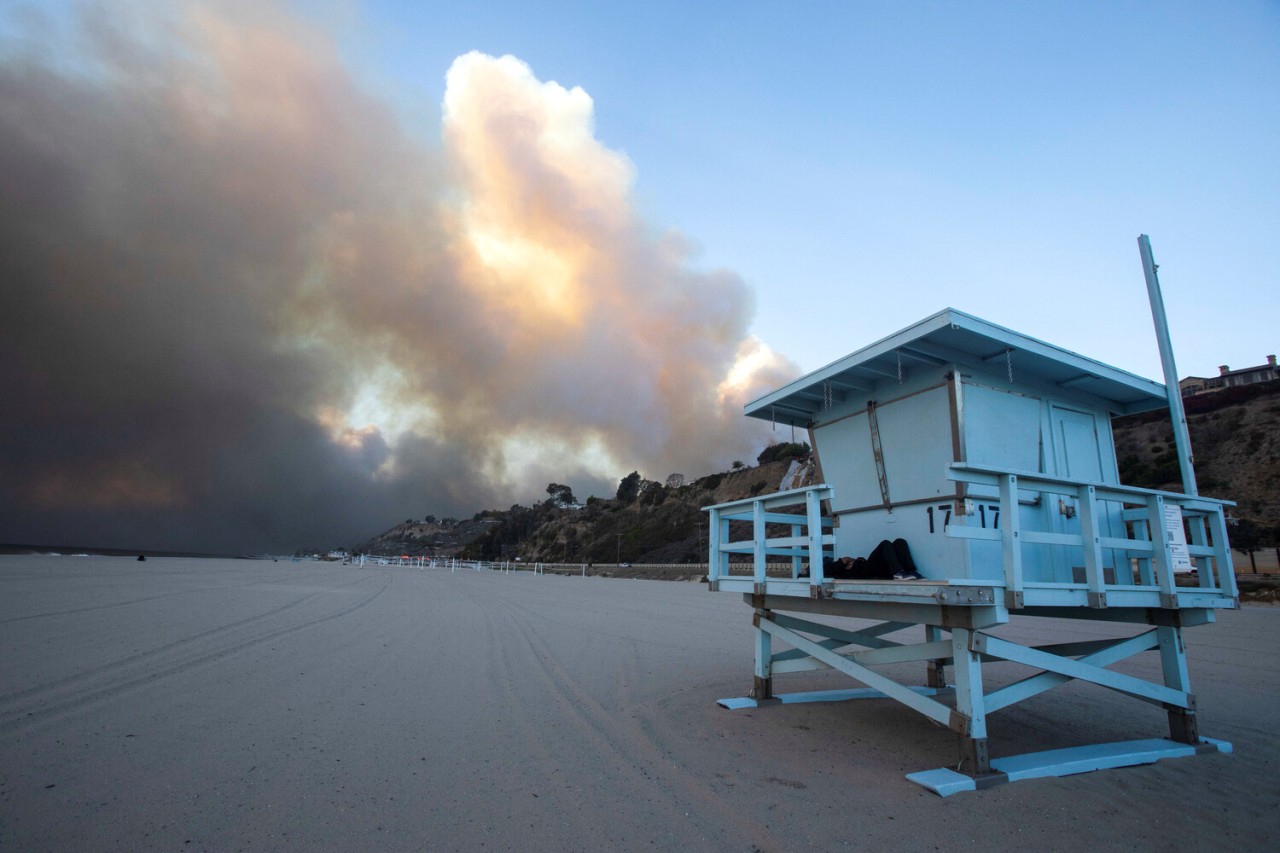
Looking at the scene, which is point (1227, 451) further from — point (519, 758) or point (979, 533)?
point (519, 758)

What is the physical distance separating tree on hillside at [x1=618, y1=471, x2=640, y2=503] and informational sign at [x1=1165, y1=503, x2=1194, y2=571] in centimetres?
11020

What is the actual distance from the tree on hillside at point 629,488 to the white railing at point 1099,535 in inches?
4320

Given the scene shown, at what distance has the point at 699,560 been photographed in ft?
204

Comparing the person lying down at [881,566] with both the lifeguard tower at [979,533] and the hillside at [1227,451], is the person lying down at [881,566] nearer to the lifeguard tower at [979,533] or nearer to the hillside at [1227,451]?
the lifeguard tower at [979,533]

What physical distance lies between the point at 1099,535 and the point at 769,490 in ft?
241

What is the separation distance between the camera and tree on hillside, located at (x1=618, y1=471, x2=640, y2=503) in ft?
386

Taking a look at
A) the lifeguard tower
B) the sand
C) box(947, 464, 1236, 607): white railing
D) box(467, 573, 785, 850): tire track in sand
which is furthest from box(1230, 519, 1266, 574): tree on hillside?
box(467, 573, 785, 850): tire track in sand

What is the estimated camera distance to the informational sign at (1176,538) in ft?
18.5

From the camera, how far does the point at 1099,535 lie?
5.63m

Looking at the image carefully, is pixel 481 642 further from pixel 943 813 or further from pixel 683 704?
pixel 943 813

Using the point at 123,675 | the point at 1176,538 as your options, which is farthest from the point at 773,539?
the point at 123,675

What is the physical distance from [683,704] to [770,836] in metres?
3.39

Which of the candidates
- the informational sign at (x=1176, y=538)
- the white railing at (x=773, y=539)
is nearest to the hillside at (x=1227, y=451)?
the informational sign at (x=1176, y=538)

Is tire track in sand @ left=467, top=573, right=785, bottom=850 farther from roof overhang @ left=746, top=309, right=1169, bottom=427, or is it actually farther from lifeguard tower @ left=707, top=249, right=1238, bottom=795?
roof overhang @ left=746, top=309, right=1169, bottom=427
